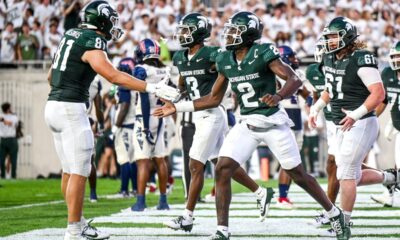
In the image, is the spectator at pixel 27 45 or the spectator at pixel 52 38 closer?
the spectator at pixel 52 38

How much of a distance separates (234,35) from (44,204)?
5.49 meters

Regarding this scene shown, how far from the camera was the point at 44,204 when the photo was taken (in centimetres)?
1262

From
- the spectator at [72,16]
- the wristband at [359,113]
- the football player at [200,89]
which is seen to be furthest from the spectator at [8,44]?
the wristband at [359,113]

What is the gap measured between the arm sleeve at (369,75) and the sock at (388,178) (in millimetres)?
2098

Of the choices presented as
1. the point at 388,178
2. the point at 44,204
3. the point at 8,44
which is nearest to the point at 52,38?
the point at 8,44

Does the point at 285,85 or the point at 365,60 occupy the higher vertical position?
the point at 365,60

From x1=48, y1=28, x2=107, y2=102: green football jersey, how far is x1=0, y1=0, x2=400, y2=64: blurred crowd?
12.0 m

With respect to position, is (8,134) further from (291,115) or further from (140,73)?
(140,73)

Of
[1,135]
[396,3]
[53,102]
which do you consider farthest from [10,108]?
[53,102]

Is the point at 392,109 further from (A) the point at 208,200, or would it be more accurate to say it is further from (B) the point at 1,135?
(B) the point at 1,135

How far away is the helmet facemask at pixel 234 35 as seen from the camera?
789 centimetres

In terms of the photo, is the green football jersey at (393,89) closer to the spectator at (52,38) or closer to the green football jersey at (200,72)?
the green football jersey at (200,72)

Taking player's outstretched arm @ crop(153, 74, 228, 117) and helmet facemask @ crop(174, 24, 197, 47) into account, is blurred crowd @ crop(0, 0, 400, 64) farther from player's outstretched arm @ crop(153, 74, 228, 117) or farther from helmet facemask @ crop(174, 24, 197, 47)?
player's outstretched arm @ crop(153, 74, 228, 117)

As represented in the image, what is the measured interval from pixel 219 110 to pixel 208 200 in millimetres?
3444
